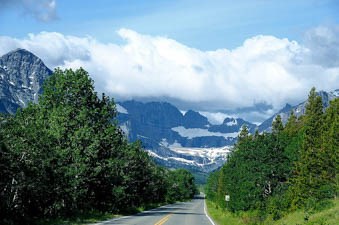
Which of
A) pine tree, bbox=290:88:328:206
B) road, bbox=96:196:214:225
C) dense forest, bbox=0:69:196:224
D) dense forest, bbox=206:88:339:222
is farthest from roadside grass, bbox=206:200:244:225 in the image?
dense forest, bbox=0:69:196:224

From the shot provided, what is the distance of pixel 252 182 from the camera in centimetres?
5291

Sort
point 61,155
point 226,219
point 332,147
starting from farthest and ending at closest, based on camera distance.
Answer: point 226,219 → point 332,147 → point 61,155

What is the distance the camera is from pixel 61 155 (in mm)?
42781

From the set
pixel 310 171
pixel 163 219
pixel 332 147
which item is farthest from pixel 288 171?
pixel 163 219

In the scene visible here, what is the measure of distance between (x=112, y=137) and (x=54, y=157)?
1772 centimetres

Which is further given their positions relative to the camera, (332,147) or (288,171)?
(288,171)

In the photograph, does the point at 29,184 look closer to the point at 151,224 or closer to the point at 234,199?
the point at 151,224

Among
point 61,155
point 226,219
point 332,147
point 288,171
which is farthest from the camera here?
point 288,171

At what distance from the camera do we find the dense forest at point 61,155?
31.7 meters

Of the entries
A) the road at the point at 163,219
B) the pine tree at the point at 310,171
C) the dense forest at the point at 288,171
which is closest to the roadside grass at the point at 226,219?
the road at the point at 163,219

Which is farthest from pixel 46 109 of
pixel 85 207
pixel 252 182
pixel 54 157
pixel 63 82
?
pixel 252 182

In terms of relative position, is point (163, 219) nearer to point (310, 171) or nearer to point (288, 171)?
point (310, 171)

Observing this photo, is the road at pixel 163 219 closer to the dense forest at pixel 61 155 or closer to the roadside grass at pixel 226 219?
the roadside grass at pixel 226 219

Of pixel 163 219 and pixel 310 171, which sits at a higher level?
pixel 310 171
